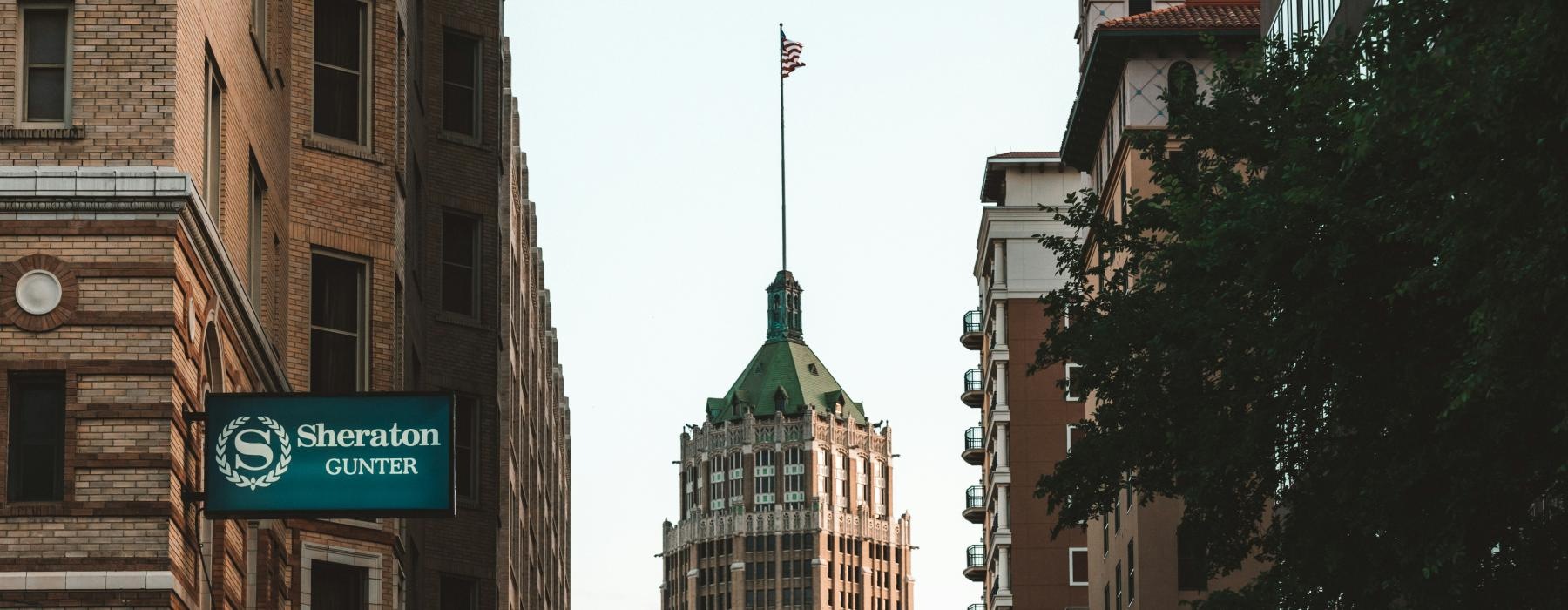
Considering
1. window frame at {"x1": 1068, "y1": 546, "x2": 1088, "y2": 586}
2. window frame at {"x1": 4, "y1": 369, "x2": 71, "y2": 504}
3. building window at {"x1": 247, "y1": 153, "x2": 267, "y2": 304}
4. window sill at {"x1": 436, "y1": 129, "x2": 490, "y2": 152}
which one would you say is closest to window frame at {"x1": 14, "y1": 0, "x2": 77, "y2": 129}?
window frame at {"x1": 4, "y1": 369, "x2": 71, "y2": 504}

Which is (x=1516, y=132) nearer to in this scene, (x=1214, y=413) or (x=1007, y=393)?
(x=1214, y=413)

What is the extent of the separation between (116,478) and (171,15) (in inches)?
167

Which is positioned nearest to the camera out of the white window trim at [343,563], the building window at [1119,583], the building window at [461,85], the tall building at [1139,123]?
the white window trim at [343,563]

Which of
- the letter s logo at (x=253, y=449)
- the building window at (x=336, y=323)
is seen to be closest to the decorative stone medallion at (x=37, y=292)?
the letter s logo at (x=253, y=449)

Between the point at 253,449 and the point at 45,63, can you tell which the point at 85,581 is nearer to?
the point at 253,449

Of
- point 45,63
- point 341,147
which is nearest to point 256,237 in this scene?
point 341,147

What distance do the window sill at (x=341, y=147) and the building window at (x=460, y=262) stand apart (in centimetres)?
1126

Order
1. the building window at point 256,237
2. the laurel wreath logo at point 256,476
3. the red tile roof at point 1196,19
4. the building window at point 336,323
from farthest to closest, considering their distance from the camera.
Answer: the red tile roof at point 1196,19, the building window at point 336,323, the building window at point 256,237, the laurel wreath logo at point 256,476

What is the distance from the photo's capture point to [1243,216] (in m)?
29.2

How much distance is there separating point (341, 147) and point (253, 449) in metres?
8.94

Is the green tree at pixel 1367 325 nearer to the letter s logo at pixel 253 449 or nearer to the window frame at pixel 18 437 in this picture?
the letter s logo at pixel 253 449

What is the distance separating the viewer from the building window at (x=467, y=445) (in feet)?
144

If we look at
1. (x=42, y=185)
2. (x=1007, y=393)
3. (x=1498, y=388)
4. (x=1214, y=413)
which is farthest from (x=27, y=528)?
(x=1007, y=393)

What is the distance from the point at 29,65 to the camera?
22.6m
